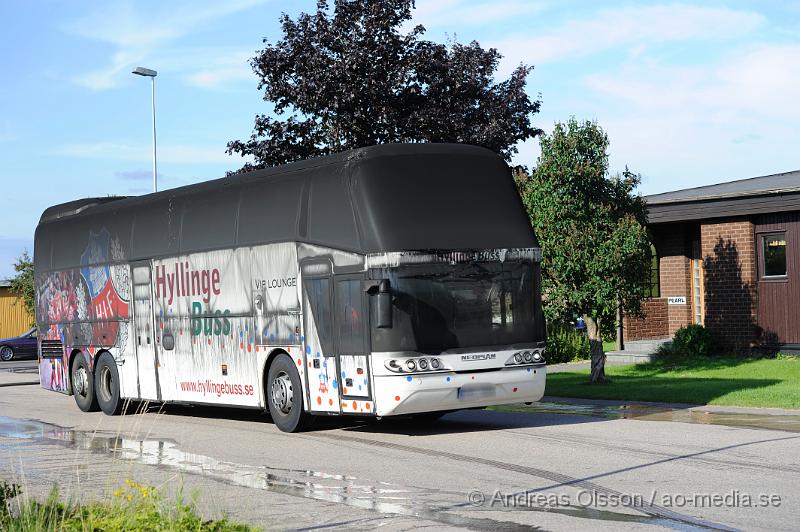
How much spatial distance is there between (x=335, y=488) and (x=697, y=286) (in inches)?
781

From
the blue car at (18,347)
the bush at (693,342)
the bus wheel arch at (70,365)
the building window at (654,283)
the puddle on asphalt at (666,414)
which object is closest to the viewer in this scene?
the puddle on asphalt at (666,414)

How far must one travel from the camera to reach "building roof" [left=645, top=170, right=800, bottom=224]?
24.9 metres

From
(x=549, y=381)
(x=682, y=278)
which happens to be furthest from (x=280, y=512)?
(x=682, y=278)

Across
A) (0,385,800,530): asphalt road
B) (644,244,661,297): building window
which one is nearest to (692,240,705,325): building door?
(644,244,661,297): building window

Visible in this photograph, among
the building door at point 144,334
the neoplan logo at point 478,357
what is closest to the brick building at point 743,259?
the neoplan logo at point 478,357

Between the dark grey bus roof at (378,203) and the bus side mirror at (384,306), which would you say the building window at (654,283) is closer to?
the dark grey bus roof at (378,203)

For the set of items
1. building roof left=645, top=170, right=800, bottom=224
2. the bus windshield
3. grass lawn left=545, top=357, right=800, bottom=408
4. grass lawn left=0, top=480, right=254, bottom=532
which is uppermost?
building roof left=645, top=170, right=800, bottom=224

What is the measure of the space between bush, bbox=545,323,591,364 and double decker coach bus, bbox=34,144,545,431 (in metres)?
13.6

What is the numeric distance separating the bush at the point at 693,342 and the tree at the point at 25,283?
37362 mm

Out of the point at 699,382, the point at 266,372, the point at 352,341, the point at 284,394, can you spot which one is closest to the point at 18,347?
the point at 266,372

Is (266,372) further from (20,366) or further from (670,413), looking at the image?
(20,366)

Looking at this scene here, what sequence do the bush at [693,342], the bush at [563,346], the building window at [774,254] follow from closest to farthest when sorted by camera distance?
the building window at [774,254], the bush at [693,342], the bush at [563,346]

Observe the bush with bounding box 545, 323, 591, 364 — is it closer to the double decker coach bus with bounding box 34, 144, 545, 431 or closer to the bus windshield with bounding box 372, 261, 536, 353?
the double decker coach bus with bounding box 34, 144, 545, 431

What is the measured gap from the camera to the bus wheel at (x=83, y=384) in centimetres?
2131
